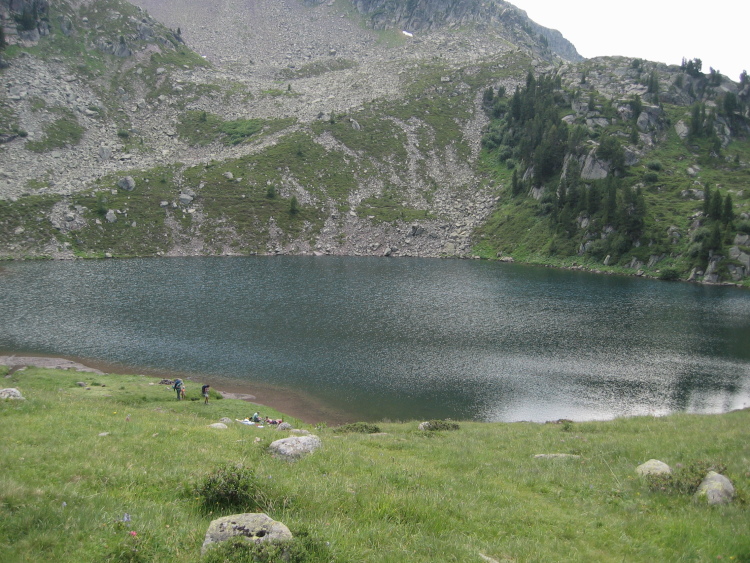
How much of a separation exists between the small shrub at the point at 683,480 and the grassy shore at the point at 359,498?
199 mm

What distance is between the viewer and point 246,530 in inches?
350

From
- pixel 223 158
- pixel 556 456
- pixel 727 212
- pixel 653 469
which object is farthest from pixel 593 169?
pixel 653 469

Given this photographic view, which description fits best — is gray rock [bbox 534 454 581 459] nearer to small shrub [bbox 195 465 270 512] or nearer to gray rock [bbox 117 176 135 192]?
small shrub [bbox 195 465 270 512]

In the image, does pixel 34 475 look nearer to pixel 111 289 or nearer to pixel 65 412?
pixel 65 412

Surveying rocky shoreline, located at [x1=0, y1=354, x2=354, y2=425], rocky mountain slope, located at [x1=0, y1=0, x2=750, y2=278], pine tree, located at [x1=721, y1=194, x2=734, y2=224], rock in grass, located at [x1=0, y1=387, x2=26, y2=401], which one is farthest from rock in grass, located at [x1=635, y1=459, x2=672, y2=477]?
pine tree, located at [x1=721, y1=194, x2=734, y2=224]

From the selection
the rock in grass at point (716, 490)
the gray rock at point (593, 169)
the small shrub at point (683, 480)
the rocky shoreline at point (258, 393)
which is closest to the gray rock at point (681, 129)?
the gray rock at point (593, 169)

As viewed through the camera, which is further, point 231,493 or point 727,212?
point 727,212

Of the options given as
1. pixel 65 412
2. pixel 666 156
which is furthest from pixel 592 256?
pixel 65 412

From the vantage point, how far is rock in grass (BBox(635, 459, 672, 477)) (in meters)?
16.9

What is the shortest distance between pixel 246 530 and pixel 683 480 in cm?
1512

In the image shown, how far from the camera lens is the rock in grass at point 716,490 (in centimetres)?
1416

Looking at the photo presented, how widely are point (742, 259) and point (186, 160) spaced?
168800 millimetres

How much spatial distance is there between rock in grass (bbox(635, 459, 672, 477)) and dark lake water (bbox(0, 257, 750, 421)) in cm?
2350

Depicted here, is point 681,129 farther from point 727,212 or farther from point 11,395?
point 11,395
